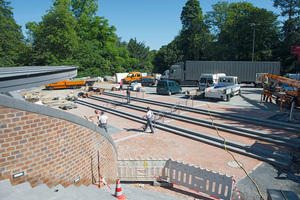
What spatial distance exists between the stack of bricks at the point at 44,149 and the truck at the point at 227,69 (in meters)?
25.1

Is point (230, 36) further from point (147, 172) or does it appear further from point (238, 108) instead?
point (147, 172)

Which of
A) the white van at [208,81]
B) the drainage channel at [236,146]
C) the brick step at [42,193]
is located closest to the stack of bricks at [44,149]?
the brick step at [42,193]

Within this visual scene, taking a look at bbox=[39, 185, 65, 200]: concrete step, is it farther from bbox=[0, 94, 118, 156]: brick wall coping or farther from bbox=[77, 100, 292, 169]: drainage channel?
bbox=[77, 100, 292, 169]: drainage channel

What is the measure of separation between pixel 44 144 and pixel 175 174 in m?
4.06

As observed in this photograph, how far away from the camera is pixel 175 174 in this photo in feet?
20.5

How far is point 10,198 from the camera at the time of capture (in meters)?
2.74

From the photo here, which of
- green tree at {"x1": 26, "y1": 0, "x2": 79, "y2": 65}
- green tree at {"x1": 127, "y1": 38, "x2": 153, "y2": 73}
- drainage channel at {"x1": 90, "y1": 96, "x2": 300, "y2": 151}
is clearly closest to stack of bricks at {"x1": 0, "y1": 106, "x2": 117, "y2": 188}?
drainage channel at {"x1": 90, "y1": 96, "x2": 300, "y2": 151}

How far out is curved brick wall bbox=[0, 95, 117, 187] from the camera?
10.5ft

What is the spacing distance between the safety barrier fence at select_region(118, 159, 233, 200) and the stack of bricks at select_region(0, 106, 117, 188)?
5.38 ft

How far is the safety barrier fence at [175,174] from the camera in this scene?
5.52 m

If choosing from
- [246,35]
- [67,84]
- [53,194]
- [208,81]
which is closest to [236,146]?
[53,194]

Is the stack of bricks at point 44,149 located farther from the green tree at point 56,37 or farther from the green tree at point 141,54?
the green tree at point 141,54

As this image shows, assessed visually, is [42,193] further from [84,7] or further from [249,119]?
[84,7]

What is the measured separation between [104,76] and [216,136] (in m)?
37.4
